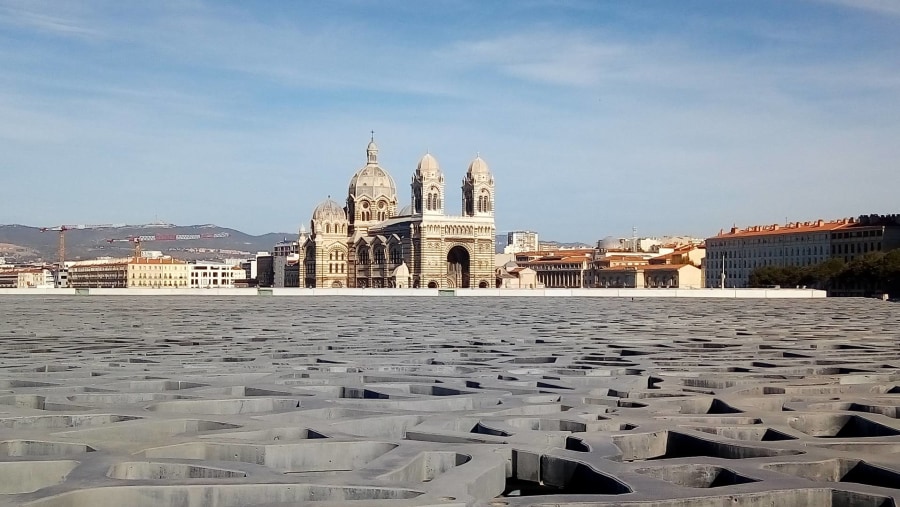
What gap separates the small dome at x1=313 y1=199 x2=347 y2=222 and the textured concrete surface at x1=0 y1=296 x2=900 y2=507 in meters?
98.5

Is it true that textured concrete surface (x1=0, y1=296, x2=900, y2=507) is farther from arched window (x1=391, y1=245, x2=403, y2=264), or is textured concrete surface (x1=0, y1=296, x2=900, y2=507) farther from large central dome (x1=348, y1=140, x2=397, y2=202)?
large central dome (x1=348, y1=140, x2=397, y2=202)

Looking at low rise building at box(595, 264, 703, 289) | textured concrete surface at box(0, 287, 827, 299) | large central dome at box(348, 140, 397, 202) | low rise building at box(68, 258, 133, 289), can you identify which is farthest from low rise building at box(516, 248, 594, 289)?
textured concrete surface at box(0, 287, 827, 299)

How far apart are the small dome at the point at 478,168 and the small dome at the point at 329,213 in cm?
1467

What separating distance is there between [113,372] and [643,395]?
19.9 ft

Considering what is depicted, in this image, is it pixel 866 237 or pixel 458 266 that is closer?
pixel 866 237

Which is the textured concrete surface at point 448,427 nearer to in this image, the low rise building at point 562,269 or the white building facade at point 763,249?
the white building facade at point 763,249

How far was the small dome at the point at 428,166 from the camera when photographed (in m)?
109

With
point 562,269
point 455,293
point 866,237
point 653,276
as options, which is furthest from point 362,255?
point 866,237

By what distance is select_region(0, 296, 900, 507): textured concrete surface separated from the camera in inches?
264

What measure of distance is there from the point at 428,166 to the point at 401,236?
7.41m

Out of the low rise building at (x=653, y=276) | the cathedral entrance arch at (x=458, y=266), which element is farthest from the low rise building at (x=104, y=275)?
the cathedral entrance arch at (x=458, y=266)

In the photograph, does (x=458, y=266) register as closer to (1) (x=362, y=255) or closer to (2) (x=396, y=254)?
(2) (x=396, y=254)

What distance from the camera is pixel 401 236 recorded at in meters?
107

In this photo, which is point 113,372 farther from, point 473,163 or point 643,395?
point 473,163
